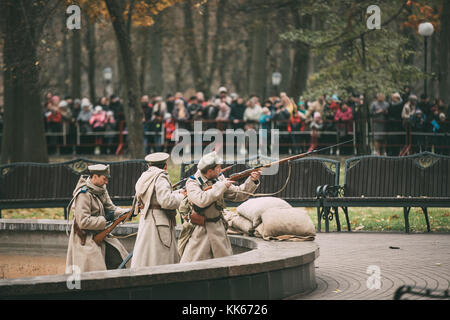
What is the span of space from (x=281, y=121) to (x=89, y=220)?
15.6 m

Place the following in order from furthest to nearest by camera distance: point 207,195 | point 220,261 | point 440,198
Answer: point 440,198 → point 207,195 → point 220,261

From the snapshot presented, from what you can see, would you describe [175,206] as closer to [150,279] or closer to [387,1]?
[150,279]

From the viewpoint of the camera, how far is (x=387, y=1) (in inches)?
950

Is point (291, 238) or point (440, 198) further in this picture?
point (440, 198)

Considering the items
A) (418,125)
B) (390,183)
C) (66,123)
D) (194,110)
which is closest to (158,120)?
(194,110)

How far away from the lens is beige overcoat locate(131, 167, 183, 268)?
9.36 meters

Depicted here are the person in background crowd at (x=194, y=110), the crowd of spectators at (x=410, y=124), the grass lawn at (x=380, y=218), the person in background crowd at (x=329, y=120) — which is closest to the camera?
the grass lawn at (x=380, y=218)

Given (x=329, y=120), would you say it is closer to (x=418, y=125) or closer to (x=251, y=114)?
(x=251, y=114)

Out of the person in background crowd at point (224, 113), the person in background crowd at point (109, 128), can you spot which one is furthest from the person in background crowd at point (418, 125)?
the person in background crowd at point (109, 128)

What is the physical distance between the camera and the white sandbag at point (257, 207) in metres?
10.4

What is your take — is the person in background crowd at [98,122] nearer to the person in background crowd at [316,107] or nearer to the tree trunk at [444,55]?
the person in background crowd at [316,107]

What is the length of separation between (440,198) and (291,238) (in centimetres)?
415

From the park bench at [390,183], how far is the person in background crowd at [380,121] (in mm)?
9385

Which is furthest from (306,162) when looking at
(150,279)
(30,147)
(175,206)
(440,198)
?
(30,147)
